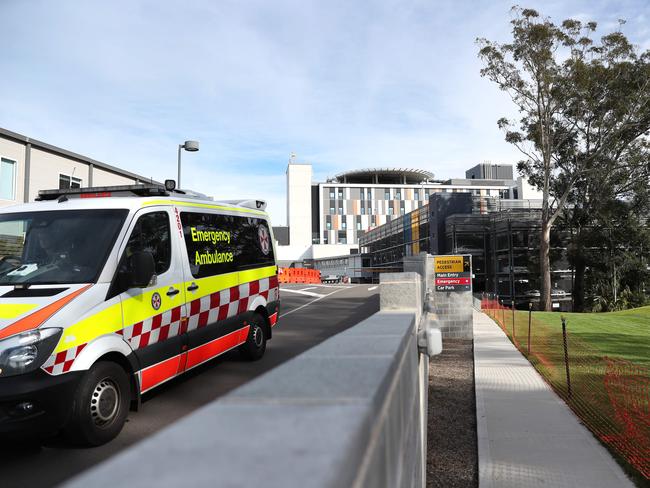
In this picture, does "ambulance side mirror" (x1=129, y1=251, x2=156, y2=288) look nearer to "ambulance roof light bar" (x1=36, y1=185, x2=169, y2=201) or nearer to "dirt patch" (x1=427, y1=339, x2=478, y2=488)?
"ambulance roof light bar" (x1=36, y1=185, x2=169, y2=201)

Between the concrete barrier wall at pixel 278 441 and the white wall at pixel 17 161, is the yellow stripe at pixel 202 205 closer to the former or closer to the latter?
the concrete barrier wall at pixel 278 441

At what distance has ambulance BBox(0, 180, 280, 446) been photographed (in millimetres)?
3854

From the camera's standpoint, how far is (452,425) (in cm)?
573

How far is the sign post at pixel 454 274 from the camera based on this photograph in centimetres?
1220

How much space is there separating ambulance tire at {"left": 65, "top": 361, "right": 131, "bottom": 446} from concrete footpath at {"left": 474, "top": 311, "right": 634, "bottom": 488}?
3.28 m

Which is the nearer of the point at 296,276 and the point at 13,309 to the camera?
the point at 13,309

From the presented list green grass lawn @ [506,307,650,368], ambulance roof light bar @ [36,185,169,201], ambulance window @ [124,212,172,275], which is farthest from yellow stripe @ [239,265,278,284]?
green grass lawn @ [506,307,650,368]

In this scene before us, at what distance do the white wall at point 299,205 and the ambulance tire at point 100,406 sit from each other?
8251 cm

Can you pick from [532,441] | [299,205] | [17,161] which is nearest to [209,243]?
[532,441]

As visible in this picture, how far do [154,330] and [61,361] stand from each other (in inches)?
46.3

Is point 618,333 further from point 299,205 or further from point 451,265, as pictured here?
point 299,205

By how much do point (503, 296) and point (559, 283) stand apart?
3959 millimetres

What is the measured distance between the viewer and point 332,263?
245ft

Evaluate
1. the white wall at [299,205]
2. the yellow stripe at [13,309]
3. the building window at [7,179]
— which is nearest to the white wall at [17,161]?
the building window at [7,179]
